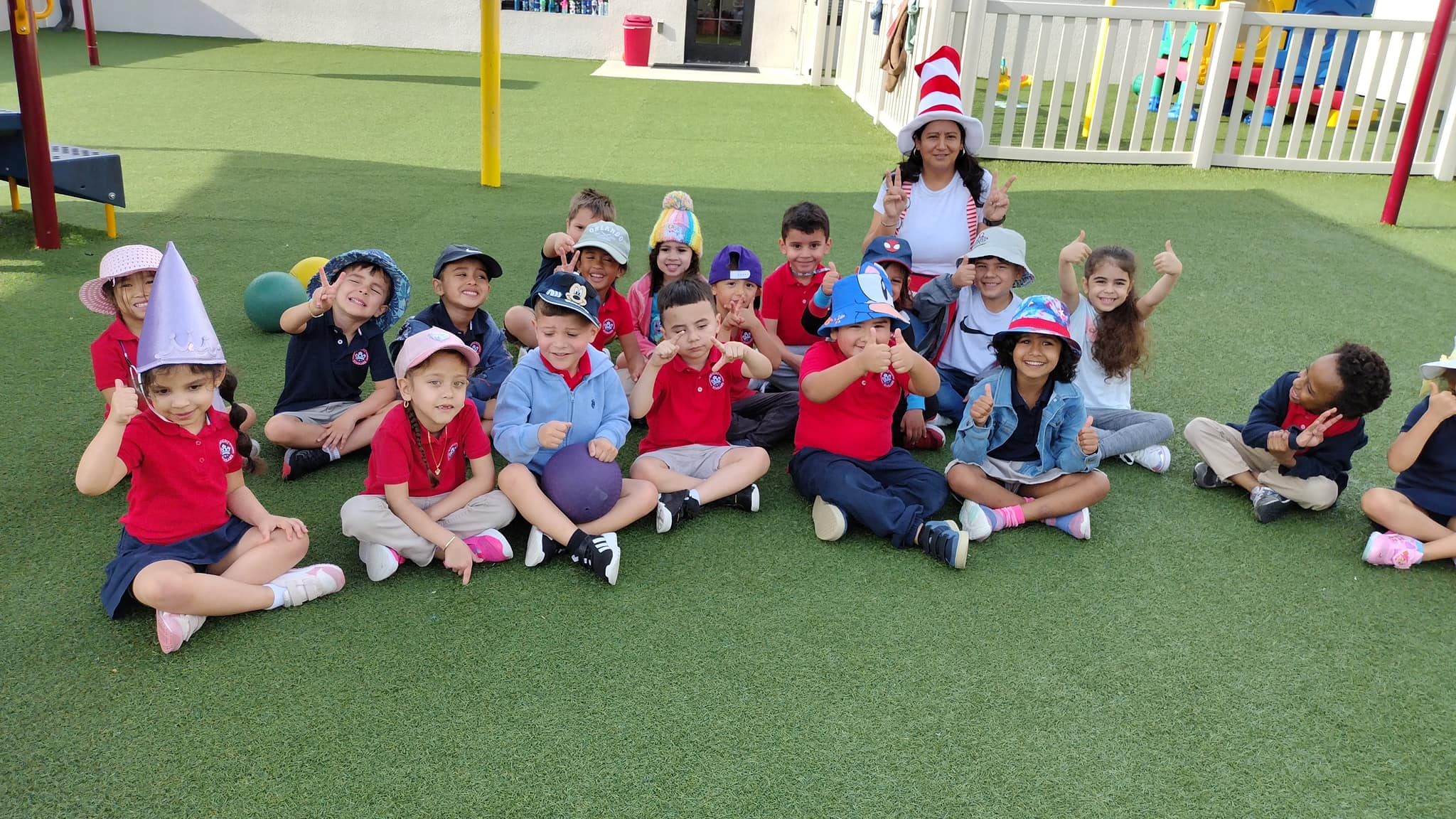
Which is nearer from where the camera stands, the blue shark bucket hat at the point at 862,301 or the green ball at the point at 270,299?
the blue shark bucket hat at the point at 862,301

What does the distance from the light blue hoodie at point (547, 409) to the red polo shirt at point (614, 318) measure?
87 cm

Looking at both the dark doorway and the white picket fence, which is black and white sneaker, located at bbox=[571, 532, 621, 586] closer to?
the white picket fence

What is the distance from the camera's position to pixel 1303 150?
10500 mm

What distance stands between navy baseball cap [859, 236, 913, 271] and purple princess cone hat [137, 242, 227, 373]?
2703mm

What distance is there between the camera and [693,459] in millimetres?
3875

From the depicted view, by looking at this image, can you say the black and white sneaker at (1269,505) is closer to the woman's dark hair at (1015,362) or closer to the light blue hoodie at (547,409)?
the woman's dark hair at (1015,362)

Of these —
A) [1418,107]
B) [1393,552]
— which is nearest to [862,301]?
[1393,552]

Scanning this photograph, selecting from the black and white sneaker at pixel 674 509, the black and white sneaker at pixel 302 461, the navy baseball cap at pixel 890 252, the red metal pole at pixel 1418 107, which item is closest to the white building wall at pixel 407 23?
the red metal pole at pixel 1418 107

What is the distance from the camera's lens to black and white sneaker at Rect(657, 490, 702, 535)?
358 centimetres

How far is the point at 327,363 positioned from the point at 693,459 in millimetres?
1492

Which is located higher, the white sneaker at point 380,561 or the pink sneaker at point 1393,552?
the pink sneaker at point 1393,552

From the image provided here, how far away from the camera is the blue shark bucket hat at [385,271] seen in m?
3.93

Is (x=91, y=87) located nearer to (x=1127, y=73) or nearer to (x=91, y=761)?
(x=1127, y=73)

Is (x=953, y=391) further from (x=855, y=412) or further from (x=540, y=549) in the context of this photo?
(x=540, y=549)
